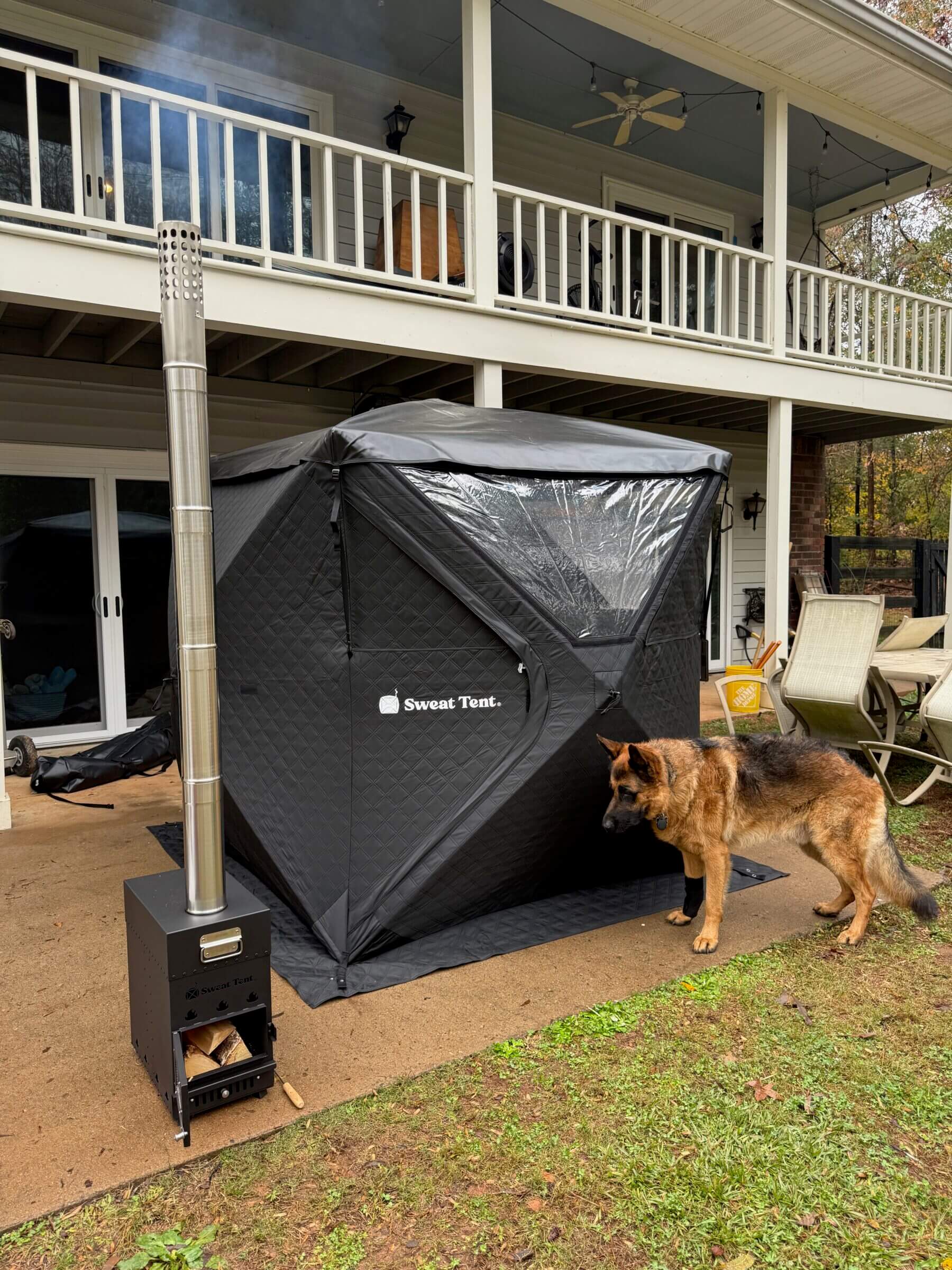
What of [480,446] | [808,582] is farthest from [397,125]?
[808,582]

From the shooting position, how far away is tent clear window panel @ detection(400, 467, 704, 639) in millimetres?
3266

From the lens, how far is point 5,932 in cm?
345

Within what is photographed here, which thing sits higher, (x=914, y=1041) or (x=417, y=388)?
(x=417, y=388)

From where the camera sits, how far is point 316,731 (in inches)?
128

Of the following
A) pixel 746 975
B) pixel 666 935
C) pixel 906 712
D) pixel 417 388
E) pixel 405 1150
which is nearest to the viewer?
pixel 405 1150

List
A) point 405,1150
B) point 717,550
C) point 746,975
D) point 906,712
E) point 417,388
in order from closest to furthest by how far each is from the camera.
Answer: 1. point 405,1150
2. point 746,975
3. point 906,712
4. point 417,388
5. point 717,550

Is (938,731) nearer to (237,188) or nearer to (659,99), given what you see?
(659,99)

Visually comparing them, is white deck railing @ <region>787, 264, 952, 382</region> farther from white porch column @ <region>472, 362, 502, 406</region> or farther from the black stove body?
the black stove body

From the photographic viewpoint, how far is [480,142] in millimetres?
5590

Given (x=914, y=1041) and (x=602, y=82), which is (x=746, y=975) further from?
(x=602, y=82)

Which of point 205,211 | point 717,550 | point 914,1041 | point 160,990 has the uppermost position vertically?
point 205,211

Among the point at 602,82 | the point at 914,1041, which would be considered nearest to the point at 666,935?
the point at 914,1041

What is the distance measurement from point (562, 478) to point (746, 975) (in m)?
1.99

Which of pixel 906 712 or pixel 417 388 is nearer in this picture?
pixel 906 712
